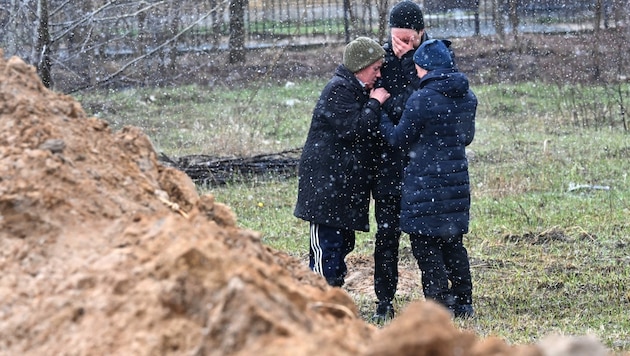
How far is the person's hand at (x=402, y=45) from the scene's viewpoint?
605 centimetres

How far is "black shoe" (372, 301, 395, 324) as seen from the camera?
20.4 ft

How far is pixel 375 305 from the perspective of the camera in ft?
21.8

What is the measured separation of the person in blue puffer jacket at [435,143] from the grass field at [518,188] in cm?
69

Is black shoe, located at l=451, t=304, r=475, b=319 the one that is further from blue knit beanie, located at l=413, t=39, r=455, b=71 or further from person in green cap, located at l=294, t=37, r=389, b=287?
blue knit beanie, located at l=413, t=39, r=455, b=71

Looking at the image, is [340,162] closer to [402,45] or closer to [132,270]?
[402,45]

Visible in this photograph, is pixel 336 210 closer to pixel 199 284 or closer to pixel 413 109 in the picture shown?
pixel 413 109

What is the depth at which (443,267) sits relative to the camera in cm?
595

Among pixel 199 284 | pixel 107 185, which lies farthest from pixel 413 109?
pixel 199 284

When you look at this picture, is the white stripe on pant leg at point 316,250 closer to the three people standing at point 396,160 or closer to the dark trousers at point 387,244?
the three people standing at point 396,160

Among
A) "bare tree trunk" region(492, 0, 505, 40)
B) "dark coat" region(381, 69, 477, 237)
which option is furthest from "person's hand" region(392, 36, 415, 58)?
"bare tree trunk" region(492, 0, 505, 40)

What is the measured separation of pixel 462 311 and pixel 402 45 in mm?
1686

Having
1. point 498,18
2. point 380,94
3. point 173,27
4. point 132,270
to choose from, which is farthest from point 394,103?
point 498,18

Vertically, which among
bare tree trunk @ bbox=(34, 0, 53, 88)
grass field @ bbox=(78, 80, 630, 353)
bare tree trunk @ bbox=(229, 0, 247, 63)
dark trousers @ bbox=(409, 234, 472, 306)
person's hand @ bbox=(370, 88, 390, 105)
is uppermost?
bare tree trunk @ bbox=(34, 0, 53, 88)

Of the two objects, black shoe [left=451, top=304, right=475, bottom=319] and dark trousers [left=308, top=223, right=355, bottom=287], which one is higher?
dark trousers [left=308, top=223, right=355, bottom=287]
